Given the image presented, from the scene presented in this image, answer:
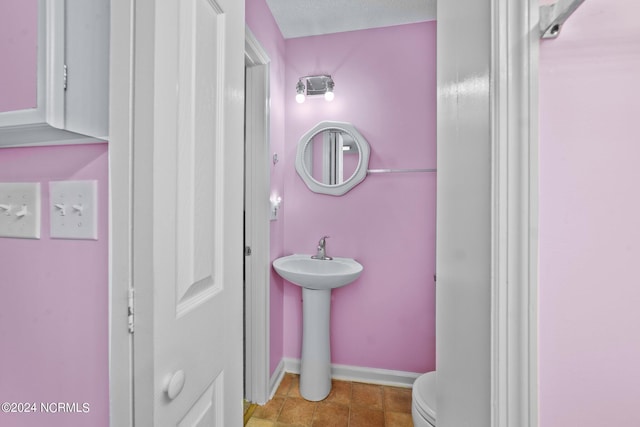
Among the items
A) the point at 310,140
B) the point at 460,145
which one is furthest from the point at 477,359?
the point at 310,140

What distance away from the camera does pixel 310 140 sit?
2021 millimetres

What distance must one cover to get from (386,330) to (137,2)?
2064 mm

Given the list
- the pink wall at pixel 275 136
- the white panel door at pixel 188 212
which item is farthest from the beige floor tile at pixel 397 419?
the white panel door at pixel 188 212

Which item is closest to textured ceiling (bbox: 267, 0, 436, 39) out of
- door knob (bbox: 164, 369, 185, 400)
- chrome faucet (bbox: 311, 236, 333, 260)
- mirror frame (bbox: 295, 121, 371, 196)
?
mirror frame (bbox: 295, 121, 371, 196)

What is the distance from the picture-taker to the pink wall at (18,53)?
52cm

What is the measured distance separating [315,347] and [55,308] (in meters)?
1.46

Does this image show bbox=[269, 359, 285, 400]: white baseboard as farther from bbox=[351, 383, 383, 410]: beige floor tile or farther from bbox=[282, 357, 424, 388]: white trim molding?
bbox=[351, 383, 383, 410]: beige floor tile

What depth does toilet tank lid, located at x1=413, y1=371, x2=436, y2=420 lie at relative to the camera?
1.13 m

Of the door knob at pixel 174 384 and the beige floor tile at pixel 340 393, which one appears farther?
the beige floor tile at pixel 340 393

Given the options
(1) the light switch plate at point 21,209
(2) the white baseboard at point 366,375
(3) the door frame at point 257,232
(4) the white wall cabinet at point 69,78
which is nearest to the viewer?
(4) the white wall cabinet at point 69,78

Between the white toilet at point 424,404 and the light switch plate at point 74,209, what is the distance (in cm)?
130
